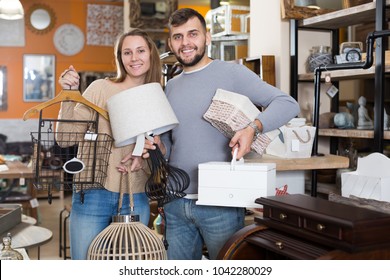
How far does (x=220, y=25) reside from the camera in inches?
201

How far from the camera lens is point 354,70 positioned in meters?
3.45

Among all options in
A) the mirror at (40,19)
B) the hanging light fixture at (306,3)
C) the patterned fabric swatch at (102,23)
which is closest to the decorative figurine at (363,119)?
the hanging light fixture at (306,3)

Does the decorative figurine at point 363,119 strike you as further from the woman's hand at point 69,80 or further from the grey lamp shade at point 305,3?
the woman's hand at point 69,80

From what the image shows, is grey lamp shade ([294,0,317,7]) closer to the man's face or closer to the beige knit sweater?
the man's face

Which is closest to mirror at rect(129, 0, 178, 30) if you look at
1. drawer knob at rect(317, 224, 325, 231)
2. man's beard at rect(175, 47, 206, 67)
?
man's beard at rect(175, 47, 206, 67)

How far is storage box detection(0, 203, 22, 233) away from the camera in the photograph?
276 cm

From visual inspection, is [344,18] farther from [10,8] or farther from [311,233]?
[10,8]

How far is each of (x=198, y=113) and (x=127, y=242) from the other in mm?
558

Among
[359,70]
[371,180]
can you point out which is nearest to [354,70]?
[359,70]

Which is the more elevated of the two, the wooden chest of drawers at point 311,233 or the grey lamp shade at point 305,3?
the grey lamp shade at point 305,3

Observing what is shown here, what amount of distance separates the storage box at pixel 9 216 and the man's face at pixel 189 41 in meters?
1.30

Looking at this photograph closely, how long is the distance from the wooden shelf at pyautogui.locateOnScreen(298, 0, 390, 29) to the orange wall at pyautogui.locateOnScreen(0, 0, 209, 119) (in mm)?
6687

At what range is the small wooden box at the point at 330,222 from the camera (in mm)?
1483

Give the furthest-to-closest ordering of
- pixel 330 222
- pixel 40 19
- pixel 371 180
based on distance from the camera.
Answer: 1. pixel 40 19
2. pixel 371 180
3. pixel 330 222
